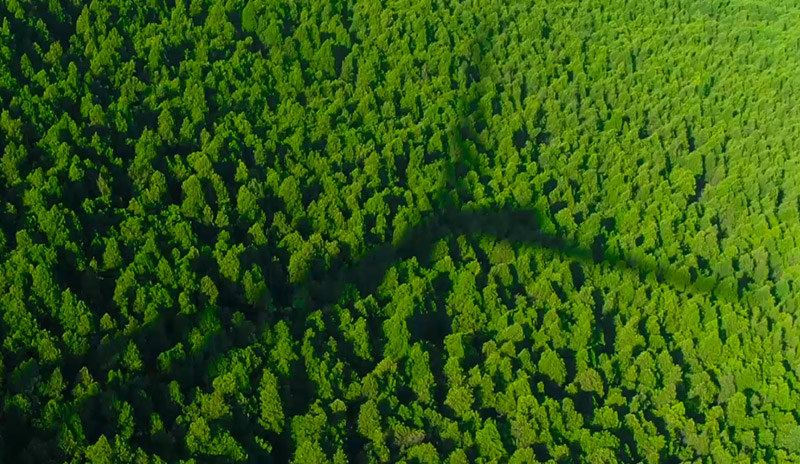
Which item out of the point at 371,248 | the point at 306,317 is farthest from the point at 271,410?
the point at 371,248

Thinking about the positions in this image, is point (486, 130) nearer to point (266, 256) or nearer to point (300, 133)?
point (300, 133)

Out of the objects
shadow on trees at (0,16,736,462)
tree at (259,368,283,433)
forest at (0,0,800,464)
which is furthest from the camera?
forest at (0,0,800,464)

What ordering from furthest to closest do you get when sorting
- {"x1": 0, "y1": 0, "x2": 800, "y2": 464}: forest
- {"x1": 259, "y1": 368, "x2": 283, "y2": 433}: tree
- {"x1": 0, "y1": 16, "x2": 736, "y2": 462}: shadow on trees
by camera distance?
1. {"x1": 0, "y1": 0, "x2": 800, "y2": 464}: forest
2. {"x1": 259, "y1": 368, "x2": 283, "y2": 433}: tree
3. {"x1": 0, "y1": 16, "x2": 736, "y2": 462}: shadow on trees

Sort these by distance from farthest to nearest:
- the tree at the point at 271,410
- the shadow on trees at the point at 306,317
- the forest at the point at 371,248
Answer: the forest at the point at 371,248, the tree at the point at 271,410, the shadow on trees at the point at 306,317

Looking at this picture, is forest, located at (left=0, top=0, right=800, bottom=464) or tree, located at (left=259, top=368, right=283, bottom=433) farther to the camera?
forest, located at (left=0, top=0, right=800, bottom=464)

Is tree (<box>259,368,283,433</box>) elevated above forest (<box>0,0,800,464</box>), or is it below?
below

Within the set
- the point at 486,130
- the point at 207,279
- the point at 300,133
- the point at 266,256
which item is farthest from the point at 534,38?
the point at 207,279

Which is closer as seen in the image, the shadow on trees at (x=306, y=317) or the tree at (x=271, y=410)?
the shadow on trees at (x=306, y=317)

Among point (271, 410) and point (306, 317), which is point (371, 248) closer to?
point (306, 317)

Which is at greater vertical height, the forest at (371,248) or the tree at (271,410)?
the forest at (371,248)
